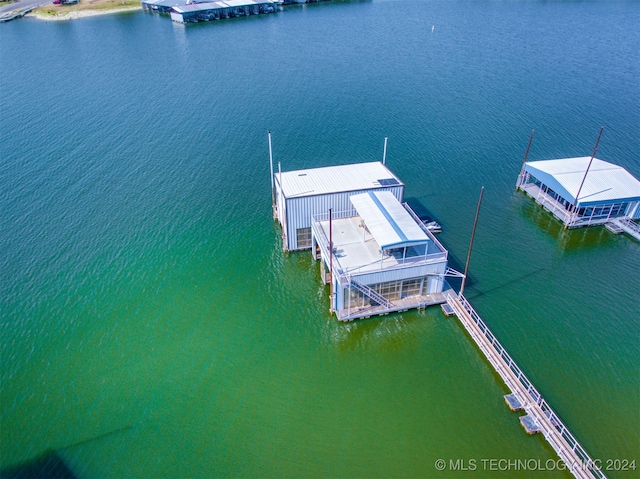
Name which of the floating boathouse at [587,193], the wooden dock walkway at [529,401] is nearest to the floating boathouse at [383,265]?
the wooden dock walkway at [529,401]

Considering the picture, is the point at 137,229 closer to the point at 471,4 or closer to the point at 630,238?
the point at 630,238

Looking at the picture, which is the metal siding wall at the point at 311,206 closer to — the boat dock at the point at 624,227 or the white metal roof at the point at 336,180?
the white metal roof at the point at 336,180

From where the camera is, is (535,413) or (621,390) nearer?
(535,413)

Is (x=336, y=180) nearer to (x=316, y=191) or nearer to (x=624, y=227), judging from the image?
(x=316, y=191)

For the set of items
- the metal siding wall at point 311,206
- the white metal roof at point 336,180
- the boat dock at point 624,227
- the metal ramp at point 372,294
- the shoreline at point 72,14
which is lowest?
the boat dock at point 624,227

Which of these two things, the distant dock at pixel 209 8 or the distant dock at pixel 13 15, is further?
the distant dock at pixel 13 15

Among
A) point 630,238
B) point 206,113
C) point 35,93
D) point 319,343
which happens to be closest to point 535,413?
point 319,343

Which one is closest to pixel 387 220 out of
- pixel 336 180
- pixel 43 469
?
pixel 336 180
